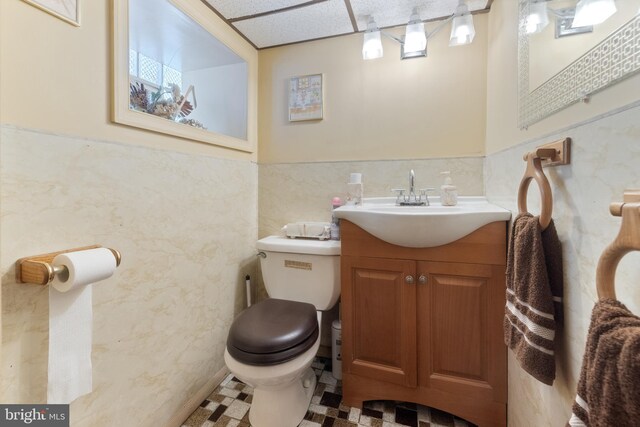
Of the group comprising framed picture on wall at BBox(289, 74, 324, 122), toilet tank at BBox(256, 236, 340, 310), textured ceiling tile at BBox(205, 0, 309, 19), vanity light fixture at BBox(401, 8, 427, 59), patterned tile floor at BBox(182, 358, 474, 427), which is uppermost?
textured ceiling tile at BBox(205, 0, 309, 19)

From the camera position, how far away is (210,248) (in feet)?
4.30

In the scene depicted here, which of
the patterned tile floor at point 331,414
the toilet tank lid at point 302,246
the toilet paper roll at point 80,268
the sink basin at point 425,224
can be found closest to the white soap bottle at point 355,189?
the toilet tank lid at point 302,246

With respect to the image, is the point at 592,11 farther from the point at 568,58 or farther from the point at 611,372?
the point at 611,372

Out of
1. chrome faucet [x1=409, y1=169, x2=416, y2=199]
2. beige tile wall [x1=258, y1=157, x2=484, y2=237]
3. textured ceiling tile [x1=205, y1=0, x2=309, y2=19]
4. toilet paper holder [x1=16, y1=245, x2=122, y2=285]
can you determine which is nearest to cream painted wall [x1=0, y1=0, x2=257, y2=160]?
toilet paper holder [x1=16, y1=245, x2=122, y2=285]

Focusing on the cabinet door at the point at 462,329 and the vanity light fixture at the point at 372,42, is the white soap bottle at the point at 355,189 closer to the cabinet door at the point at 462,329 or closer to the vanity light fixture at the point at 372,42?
the cabinet door at the point at 462,329

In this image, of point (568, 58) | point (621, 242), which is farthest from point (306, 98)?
point (621, 242)

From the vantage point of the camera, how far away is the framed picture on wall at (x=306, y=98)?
1.57 metres

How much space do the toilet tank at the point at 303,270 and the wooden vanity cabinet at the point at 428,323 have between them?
0.44ft

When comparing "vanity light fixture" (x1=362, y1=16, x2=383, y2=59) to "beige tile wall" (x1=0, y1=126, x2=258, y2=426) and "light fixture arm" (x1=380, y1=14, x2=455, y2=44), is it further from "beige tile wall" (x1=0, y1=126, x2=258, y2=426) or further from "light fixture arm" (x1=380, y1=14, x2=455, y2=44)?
"beige tile wall" (x1=0, y1=126, x2=258, y2=426)

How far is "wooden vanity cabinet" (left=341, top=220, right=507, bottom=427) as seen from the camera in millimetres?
1022

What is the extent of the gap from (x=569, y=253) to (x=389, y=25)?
1.35 m

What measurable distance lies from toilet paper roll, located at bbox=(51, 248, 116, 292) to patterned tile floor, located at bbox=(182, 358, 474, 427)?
0.85 meters

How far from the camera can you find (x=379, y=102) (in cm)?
148

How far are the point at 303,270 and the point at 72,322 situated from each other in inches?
34.1
